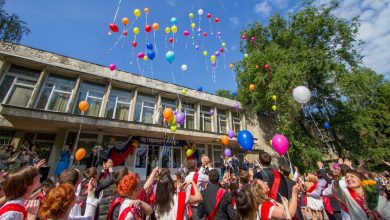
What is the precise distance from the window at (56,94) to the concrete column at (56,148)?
1.36 meters

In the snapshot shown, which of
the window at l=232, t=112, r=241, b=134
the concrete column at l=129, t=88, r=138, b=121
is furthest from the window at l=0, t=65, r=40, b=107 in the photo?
the window at l=232, t=112, r=241, b=134

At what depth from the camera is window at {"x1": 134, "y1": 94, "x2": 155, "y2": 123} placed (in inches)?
550

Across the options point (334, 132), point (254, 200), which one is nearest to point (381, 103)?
point (334, 132)

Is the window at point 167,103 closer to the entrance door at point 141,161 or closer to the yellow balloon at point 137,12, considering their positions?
the entrance door at point 141,161

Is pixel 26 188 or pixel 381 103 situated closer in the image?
pixel 26 188

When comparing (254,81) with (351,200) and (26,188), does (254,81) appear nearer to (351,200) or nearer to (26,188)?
(351,200)

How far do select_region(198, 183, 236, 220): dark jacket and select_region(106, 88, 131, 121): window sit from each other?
10929mm

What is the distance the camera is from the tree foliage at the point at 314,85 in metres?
15.0

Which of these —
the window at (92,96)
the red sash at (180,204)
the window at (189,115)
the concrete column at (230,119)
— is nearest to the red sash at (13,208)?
the red sash at (180,204)

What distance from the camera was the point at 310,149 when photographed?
15.6m

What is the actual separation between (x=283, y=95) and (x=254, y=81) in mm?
2971

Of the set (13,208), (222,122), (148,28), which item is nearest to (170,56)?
(148,28)

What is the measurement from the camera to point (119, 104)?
13328 millimetres

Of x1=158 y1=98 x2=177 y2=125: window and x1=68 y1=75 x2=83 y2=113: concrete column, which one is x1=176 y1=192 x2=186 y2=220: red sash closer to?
x1=68 y1=75 x2=83 y2=113: concrete column
